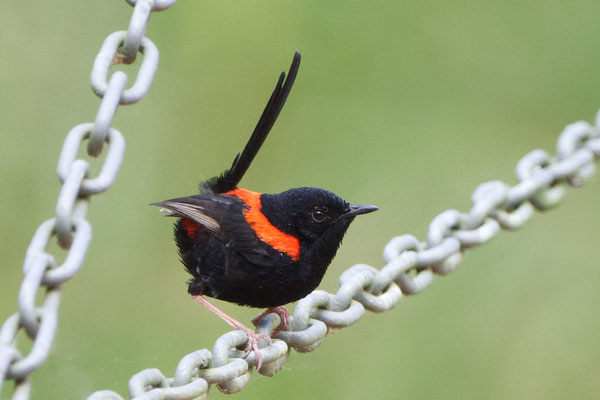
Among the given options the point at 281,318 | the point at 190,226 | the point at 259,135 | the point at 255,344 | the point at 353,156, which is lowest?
the point at 255,344

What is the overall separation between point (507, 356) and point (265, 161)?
1377 mm

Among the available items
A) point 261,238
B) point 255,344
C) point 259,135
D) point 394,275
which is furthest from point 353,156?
point 255,344

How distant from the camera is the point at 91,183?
132 centimetres

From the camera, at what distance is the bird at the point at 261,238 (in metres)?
2.33

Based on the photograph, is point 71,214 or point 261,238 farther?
point 261,238

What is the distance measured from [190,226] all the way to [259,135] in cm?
33

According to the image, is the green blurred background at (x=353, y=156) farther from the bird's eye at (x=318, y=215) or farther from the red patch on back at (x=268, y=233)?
the bird's eye at (x=318, y=215)

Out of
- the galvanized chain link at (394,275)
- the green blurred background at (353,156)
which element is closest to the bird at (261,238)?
the galvanized chain link at (394,275)

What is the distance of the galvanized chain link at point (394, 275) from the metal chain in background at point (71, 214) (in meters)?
0.26

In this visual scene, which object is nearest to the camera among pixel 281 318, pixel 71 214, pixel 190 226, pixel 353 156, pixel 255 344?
pixel 71 214

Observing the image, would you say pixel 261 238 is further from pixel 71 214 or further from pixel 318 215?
pixel 71 214

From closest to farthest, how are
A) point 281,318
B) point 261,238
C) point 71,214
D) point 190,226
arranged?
point 71,214, point 281,318, point 261,238, point 190,226

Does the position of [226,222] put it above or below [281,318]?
above

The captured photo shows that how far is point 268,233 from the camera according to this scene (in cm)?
242
